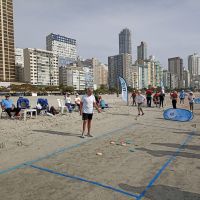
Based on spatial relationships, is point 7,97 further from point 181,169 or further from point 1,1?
point 1,1

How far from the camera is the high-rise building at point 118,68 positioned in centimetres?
18338

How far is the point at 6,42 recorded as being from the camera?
13212 cm

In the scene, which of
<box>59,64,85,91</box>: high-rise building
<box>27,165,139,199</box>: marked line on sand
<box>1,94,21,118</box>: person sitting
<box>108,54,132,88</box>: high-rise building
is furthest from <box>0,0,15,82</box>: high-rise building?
<box>27,165,139,199</box>: marked line on sand

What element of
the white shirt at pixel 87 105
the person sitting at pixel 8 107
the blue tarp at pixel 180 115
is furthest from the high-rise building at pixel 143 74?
the white shirt at pixel 87 105

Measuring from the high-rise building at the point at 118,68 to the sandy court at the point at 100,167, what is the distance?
173436 mm

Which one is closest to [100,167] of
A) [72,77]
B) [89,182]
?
[89,182]

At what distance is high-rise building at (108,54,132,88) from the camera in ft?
602

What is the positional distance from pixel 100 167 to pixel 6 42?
468 feet

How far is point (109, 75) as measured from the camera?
647ft

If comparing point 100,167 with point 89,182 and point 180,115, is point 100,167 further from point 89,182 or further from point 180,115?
point 180,115

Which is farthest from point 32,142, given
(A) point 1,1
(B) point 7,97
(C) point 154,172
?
(A) point 1,1

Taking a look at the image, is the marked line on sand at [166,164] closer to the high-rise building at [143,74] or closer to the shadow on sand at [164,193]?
the shadow on sand at [164,193]

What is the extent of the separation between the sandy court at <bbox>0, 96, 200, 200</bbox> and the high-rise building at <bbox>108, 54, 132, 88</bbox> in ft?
569

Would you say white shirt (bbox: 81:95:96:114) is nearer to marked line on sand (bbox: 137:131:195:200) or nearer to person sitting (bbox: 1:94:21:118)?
marked line on sand (bbox: 137:131:195:200)
